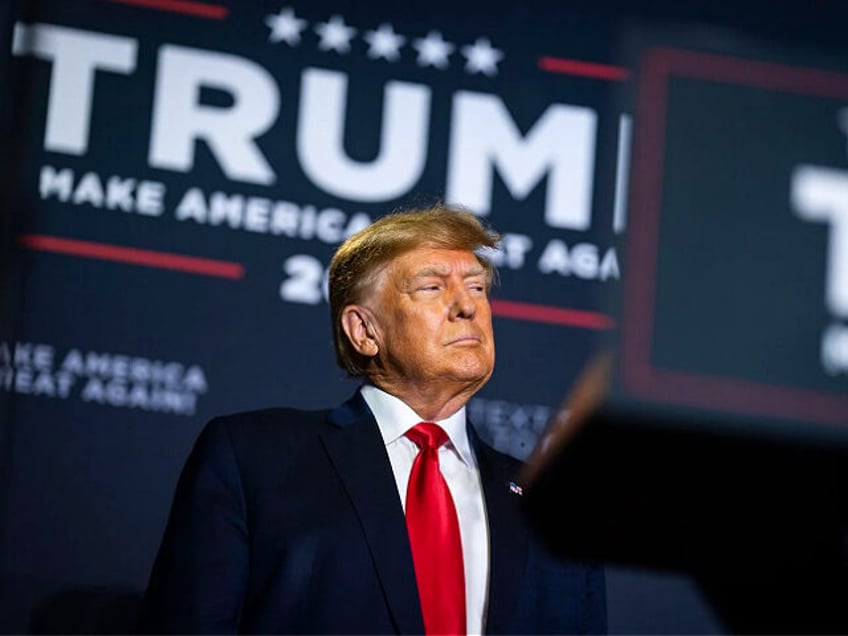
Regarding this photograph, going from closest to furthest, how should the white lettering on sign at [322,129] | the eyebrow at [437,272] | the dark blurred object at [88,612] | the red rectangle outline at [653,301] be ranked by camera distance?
the red rectangle outline at [653,301] → the eyebrow at [437,272] → the dark blurred object at [88,612] → the white lettering on sign at [322,129]

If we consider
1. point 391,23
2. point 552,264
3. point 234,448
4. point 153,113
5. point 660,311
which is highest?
point 391,23

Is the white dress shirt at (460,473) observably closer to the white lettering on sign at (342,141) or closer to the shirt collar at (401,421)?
the shirt collar at (401,421)

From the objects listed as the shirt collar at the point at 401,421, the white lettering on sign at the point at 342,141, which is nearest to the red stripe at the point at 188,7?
the white lettering on sign at the point at 342,141

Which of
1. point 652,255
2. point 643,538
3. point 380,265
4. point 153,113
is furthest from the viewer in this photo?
point 153,113

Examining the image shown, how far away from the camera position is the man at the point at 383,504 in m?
2.18

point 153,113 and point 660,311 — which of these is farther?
point 153,113

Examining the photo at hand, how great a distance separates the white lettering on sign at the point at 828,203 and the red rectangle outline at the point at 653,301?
0.04 metres

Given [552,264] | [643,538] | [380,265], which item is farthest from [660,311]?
[552,264]

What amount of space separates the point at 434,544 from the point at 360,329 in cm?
51

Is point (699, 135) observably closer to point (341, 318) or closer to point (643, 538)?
point (643, 538)

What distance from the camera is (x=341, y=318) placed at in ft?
8.65

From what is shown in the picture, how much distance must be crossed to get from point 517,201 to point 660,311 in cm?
262

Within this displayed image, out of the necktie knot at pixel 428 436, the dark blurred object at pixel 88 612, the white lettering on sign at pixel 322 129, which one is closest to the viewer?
the necktie knot at pixel 428 436

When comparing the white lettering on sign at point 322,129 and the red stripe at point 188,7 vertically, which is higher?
the red stripe at point 188,7
